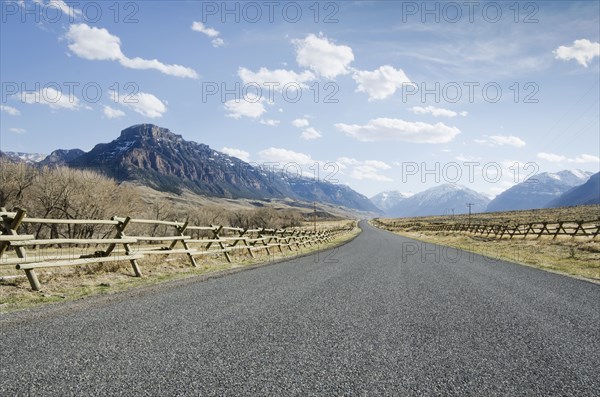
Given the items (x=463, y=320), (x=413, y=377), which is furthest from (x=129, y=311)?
(x=463, y=320)

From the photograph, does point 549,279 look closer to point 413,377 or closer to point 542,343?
point 542,343

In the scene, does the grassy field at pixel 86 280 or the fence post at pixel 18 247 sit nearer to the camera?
the grassy field at pixel 86 280

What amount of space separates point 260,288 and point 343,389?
618 centimetres

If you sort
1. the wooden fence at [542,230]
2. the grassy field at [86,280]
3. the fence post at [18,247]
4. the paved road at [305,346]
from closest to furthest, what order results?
the paved road at [305,346], the grassy field at [86,280], the fence post at [18,247], the wooden fence at [542,230]

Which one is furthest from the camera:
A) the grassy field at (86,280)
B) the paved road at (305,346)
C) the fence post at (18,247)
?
the fence post at (18,247)

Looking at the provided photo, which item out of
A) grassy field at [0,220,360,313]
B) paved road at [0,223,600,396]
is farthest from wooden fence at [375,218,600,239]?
grassy field at [0,220,360,313]

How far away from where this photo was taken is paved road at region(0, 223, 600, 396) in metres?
3.99

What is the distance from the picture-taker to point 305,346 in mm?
5203

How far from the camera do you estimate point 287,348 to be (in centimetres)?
509

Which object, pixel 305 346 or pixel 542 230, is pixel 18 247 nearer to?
pixel 305 346

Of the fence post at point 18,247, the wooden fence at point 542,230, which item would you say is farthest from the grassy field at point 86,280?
the wooden fence at point 542,230

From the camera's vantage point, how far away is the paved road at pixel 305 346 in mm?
3986

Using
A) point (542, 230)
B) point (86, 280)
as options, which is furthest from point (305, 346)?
point (542, 230)

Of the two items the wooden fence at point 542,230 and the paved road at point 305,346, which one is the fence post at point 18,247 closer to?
the paved road at point 305,346
